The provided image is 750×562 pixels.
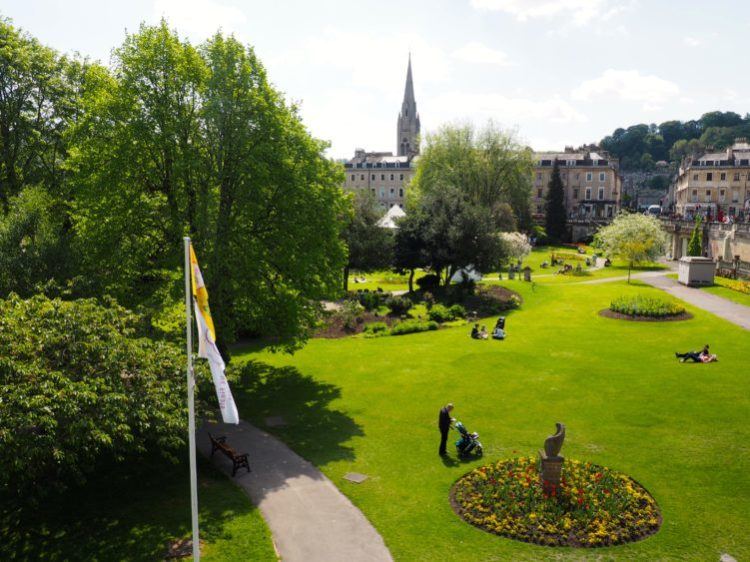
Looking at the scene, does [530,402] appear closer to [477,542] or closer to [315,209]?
[477,542]

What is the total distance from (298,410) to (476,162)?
204ft

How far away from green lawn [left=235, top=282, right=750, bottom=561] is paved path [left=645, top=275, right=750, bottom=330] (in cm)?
246

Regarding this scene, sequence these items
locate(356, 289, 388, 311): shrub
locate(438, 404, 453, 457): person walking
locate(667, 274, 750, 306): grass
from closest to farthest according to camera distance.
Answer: locate(438, 404, 453, 457): person walking, locate(667, 274, 750, 306): grass, locate(356, 289, 388, 311): shrub

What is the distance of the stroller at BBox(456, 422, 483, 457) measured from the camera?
1933cm

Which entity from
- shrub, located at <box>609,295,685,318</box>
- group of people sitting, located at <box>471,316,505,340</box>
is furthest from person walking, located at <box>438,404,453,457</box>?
shrub, located at <box>609,295,685,318</box>

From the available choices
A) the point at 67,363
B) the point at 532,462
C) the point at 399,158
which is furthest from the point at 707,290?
the point at 399,158

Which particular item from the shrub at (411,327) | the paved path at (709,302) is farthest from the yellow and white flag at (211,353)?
the paved path at (709,302)

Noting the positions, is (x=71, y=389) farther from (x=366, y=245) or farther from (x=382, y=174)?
(x=382, y=174)

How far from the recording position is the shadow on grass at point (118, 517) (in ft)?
47.4

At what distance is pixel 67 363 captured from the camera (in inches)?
592

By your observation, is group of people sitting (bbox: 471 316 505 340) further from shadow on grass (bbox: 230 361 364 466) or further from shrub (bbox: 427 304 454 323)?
shadow on grass (bbox: 230 361 364 466)

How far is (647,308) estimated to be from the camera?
128 ft

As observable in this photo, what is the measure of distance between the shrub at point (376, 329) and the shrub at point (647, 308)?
16638 mm

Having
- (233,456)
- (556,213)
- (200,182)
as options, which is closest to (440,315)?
(200,182)
